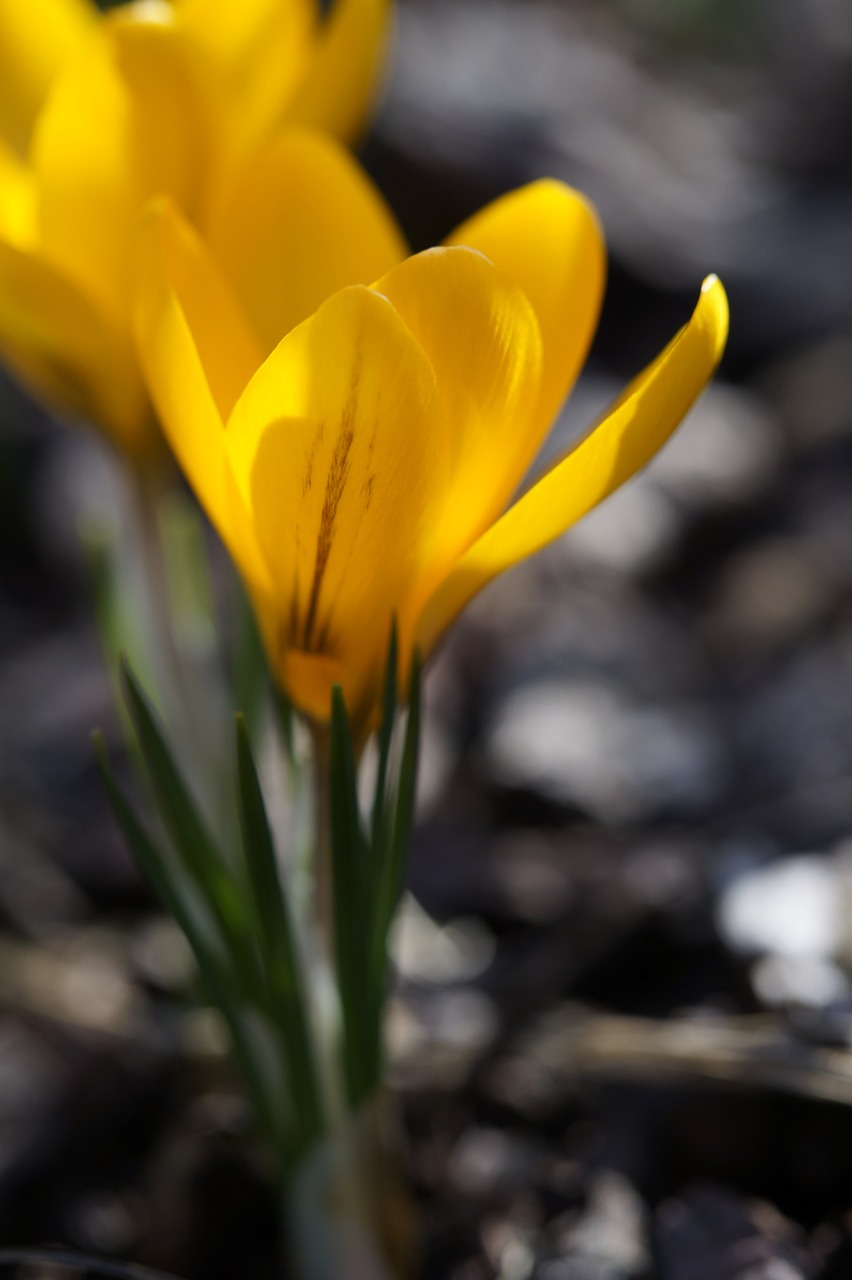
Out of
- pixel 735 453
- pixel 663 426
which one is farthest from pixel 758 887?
pixel 735 453

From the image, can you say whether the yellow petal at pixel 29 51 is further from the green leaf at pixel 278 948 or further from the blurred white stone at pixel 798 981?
the blurred white stone at pixel 798 981

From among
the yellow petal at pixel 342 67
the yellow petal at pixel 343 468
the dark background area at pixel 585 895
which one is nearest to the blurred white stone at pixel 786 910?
the dark background area at pixel 585 895

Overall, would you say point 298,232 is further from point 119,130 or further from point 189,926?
point 189,926

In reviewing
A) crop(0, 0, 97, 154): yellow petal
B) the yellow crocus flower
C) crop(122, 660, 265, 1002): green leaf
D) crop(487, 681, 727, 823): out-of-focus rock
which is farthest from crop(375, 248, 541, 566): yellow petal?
crop(487, 681, 727, 823): out-of-focus rock

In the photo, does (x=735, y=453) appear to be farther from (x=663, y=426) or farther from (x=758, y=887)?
(x=663, y=426)

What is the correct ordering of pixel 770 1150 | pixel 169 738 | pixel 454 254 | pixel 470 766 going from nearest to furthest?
pixel 454 254 → pixel 770 1150 → pixel 169 738 → pixel 470 766

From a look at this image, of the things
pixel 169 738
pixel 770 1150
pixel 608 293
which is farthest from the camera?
pixel 608 293

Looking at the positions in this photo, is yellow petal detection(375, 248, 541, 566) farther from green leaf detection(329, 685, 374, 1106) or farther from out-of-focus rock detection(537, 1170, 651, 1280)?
out-of-focus rock detection(537, 1170, 651, 1280)
